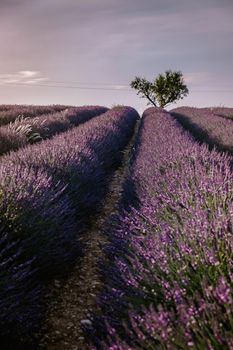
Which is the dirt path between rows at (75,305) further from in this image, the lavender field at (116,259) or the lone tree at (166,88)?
the lone tree at (166,88)

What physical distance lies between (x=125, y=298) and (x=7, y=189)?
150cm

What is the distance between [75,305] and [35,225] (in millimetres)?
637

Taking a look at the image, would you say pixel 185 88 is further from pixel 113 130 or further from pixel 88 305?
pixel 88 305

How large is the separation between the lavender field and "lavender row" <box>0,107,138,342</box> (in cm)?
1

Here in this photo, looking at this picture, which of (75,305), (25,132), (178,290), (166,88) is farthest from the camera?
(166,88)

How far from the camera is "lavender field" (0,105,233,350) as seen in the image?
1.67m

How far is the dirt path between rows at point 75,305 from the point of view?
2.77m

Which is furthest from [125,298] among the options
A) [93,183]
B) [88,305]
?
[93,183]

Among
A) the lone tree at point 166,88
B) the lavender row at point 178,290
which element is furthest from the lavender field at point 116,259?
the lone tree at point 166,88

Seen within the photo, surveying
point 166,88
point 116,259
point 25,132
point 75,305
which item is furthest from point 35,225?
point 166,88

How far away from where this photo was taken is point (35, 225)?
11.0 feet

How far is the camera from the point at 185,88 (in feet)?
142

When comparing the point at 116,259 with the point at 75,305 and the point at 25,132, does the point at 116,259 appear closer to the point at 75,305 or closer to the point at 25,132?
the point at 75,305

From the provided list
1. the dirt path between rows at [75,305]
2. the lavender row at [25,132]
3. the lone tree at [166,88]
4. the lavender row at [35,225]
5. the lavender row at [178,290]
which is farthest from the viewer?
the lone tree at [166,88]
